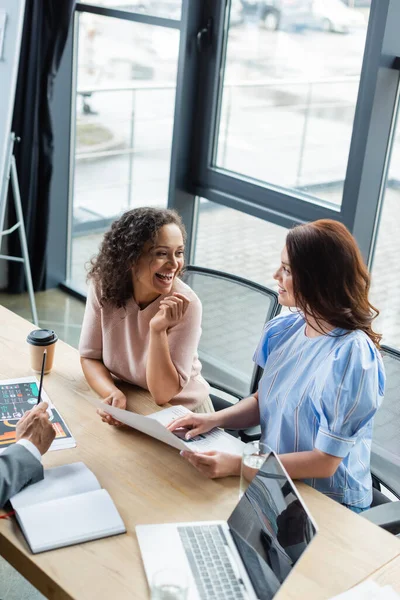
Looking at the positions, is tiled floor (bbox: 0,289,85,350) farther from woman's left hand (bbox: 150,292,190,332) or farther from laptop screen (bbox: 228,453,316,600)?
laptop screen (bbox: 228,453,316,600)

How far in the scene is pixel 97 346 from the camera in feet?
7.52

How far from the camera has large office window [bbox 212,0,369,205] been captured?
120 inches

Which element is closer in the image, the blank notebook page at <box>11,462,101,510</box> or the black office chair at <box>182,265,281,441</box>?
the blank notebook page at <box>11,462,101,510</box>

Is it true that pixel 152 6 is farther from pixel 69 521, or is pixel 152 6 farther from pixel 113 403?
pixel 69 521

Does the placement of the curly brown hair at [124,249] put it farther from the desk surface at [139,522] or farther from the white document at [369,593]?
the white document at [369,593]

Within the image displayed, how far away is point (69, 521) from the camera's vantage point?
1591mm

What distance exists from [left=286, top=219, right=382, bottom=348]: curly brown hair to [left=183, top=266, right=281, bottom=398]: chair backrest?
1.74 feet

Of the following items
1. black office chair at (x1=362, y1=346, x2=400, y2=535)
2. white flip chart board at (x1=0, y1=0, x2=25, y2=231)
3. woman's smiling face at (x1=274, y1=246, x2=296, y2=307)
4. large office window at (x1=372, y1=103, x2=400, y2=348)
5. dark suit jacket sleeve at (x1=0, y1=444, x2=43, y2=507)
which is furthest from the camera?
white flip chart board at (x1=0, y1=0, x2=25, y2=231)

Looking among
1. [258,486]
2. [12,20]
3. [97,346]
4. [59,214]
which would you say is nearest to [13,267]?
[59,214]

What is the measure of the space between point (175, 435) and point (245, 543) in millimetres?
433

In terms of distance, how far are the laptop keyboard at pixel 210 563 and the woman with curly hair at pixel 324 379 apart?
21 cm

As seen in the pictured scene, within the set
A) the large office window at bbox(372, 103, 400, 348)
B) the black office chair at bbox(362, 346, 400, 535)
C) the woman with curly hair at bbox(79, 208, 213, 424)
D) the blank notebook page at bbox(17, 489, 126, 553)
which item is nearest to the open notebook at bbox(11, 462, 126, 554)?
the blank notebook page at bbox(17, 489, 126, 553)

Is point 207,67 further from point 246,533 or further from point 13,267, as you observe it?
point 246,533

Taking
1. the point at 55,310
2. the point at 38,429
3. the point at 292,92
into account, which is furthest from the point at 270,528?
the point at 55,310
